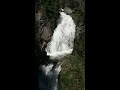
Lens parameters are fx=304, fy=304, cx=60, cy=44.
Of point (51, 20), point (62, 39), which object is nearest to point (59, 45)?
point (62, 39)

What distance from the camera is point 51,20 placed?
3023mm

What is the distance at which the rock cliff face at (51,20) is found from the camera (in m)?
2.92

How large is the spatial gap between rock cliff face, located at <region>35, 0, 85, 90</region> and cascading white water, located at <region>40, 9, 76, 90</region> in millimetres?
77

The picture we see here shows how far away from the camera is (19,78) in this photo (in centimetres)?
147

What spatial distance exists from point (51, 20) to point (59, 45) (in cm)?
37

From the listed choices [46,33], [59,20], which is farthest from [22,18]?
[59,20]

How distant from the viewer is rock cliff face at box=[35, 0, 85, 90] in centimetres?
292

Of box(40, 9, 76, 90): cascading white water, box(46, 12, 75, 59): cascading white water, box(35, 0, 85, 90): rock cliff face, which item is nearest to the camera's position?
box(35, 0, 85, 90): rock cliff face

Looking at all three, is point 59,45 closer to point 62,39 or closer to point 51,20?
point 62,39

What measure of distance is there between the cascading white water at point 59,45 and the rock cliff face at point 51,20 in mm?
77
